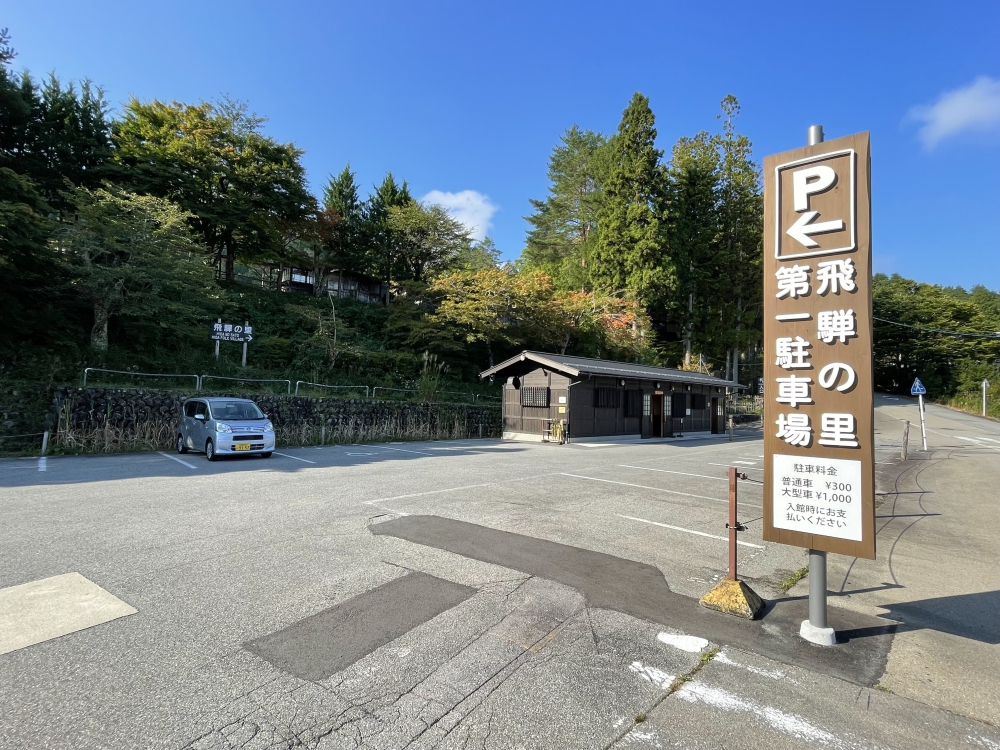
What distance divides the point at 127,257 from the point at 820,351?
18.6 metres

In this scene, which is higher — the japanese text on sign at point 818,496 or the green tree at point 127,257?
the green tree at point 127,257

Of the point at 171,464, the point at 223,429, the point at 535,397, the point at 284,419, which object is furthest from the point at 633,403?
the point at 171,464

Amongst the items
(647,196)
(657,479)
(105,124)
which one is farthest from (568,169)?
(657,479)

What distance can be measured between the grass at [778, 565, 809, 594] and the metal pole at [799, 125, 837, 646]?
2.92 feet

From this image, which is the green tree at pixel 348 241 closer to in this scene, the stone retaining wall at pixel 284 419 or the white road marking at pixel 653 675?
the stone retaining wall at pixel 284 419

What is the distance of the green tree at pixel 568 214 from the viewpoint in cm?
3441

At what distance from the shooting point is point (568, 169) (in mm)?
38438

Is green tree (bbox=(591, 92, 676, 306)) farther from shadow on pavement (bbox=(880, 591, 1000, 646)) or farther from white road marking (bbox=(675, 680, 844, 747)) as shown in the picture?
white road marking (bbox=(675, 680, 844, 747))

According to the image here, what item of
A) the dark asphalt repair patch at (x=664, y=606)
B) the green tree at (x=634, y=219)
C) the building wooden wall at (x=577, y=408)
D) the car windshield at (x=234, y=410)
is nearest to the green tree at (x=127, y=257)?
the car windshield at (x=234, y=410)

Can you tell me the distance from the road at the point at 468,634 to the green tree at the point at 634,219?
76.7 feet

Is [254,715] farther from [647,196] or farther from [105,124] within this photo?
[647,196]

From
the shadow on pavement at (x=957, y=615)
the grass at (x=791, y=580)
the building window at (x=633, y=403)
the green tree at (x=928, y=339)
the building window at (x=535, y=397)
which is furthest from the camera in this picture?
the green tree at (x=928, y=339)

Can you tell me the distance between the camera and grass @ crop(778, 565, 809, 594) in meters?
4.02

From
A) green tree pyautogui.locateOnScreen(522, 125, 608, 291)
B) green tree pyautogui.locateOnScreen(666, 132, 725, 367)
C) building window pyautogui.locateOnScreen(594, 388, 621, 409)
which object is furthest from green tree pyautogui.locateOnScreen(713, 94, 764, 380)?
building window pyautogui.locateOnScreen(594, 388, 621, 409)
